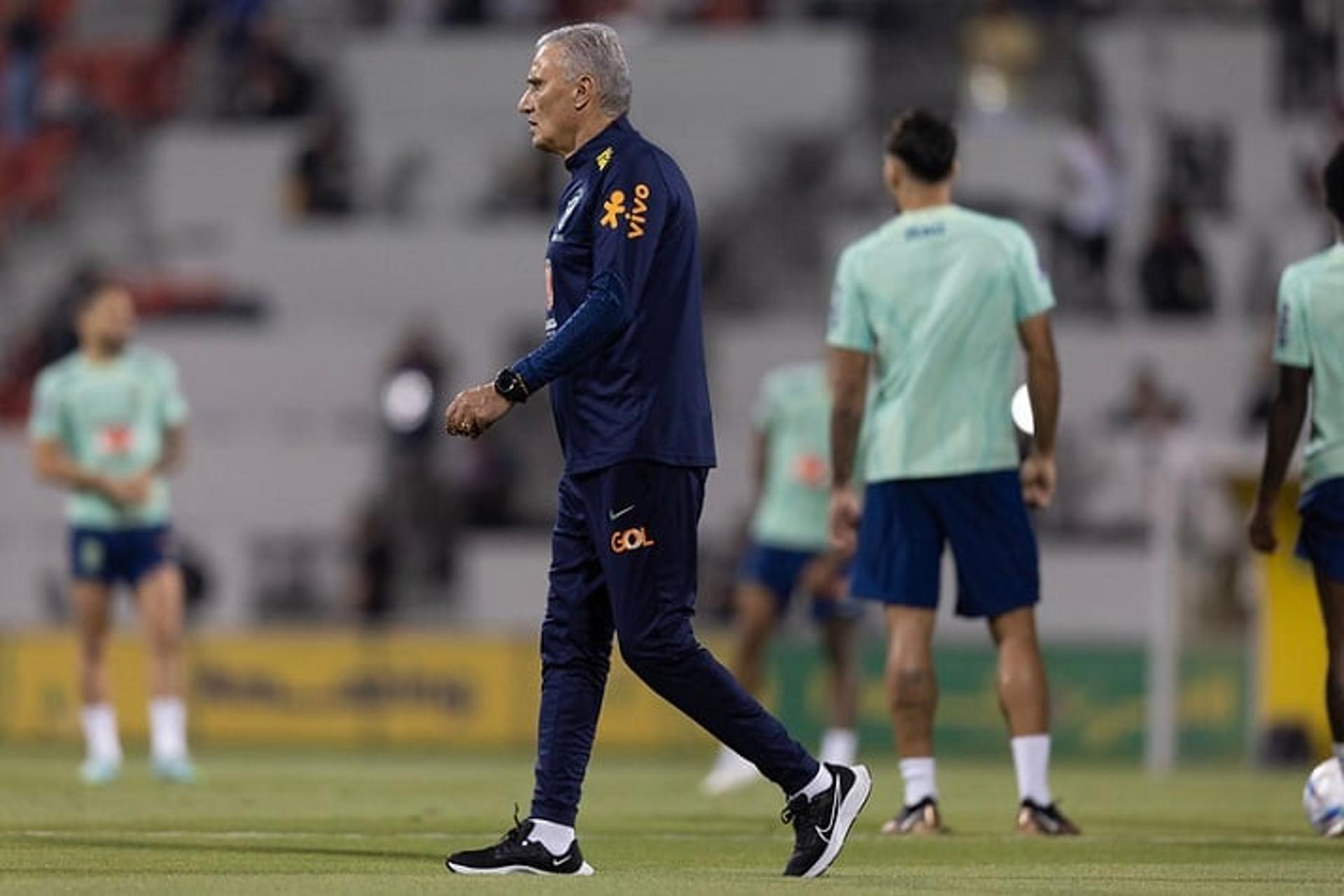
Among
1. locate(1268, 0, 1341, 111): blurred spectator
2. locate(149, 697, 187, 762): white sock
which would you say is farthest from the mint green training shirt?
locate(1268, 0, 1341, 111): blurred spectator

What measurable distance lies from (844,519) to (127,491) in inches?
231

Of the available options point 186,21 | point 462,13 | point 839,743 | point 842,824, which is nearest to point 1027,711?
point 842,824

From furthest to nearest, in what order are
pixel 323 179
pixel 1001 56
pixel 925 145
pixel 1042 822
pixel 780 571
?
1. pixel 323 179
2. pixel 1001 56
3. pixel 780 571
4. pixel 925 145
5. pixel 1042 822

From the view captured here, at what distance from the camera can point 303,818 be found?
1207 cm

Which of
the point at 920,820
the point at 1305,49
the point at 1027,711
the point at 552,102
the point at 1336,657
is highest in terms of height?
the point at 552,102

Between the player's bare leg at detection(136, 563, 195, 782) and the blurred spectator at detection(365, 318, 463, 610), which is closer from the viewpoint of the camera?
the player's bare leg at detection(136, 563, 195, 782)

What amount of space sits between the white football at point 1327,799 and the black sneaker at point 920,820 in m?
1.38

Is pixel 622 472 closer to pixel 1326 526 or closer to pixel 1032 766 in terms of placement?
pixel 1032 766

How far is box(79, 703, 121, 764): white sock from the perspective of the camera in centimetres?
1628

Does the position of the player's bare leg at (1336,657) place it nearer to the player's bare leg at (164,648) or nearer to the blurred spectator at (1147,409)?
the player's bare leg at (164,648)

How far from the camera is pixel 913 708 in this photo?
37.6 ft

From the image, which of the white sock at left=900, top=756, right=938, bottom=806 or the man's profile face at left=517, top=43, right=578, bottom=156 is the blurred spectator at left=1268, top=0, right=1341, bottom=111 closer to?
the white sock at left=900, top=756, right=938, bottom=806

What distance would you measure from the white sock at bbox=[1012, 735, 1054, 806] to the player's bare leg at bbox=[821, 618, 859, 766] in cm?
534

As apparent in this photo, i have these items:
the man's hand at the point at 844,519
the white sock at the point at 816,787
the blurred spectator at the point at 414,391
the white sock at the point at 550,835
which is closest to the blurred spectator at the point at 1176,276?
the blurred spectator at the point at 414,391
